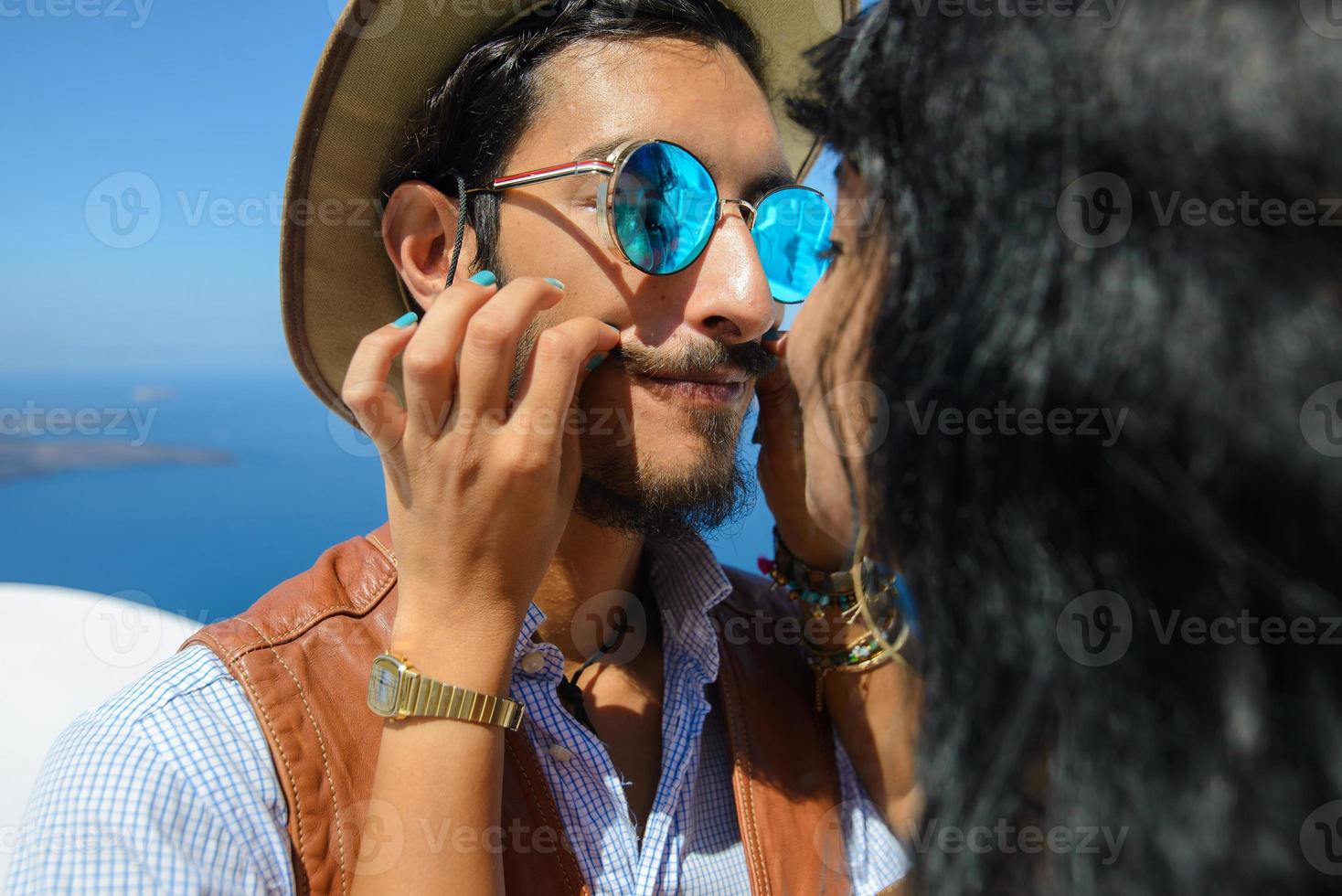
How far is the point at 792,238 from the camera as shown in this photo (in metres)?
2.18

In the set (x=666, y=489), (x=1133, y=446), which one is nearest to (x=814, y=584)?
(x=666, y=489)

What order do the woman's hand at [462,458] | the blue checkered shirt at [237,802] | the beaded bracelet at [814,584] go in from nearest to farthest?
the blue checkered shirt at [237,802] → the woman's hand at [462,458] → the beaded bracelet at [814,584]

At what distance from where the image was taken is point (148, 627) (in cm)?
289

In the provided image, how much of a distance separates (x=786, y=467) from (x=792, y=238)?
22.4 inches

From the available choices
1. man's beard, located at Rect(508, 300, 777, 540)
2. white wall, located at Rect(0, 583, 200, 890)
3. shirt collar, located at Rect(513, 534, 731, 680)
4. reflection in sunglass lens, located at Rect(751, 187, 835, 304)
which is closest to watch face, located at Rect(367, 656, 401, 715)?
shirt collar, located at Rect(513, 534, 731, 680)

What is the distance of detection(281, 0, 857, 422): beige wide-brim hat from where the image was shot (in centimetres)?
207

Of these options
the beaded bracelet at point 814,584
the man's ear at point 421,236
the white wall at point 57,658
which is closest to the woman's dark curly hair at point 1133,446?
the beaded bracelet at point 814,584

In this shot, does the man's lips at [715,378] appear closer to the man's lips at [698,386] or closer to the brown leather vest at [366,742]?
the man's lips at [698,386]

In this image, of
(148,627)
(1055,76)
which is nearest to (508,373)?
(1055,76)

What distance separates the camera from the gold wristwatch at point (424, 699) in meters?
1.39

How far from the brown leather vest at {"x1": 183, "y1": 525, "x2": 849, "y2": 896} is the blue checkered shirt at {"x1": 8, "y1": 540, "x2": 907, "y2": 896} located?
4 centimetres

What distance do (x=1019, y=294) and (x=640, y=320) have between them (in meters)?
1.14

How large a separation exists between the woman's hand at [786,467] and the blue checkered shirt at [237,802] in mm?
402

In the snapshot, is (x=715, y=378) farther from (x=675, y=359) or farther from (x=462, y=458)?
(x=462, y=458)
